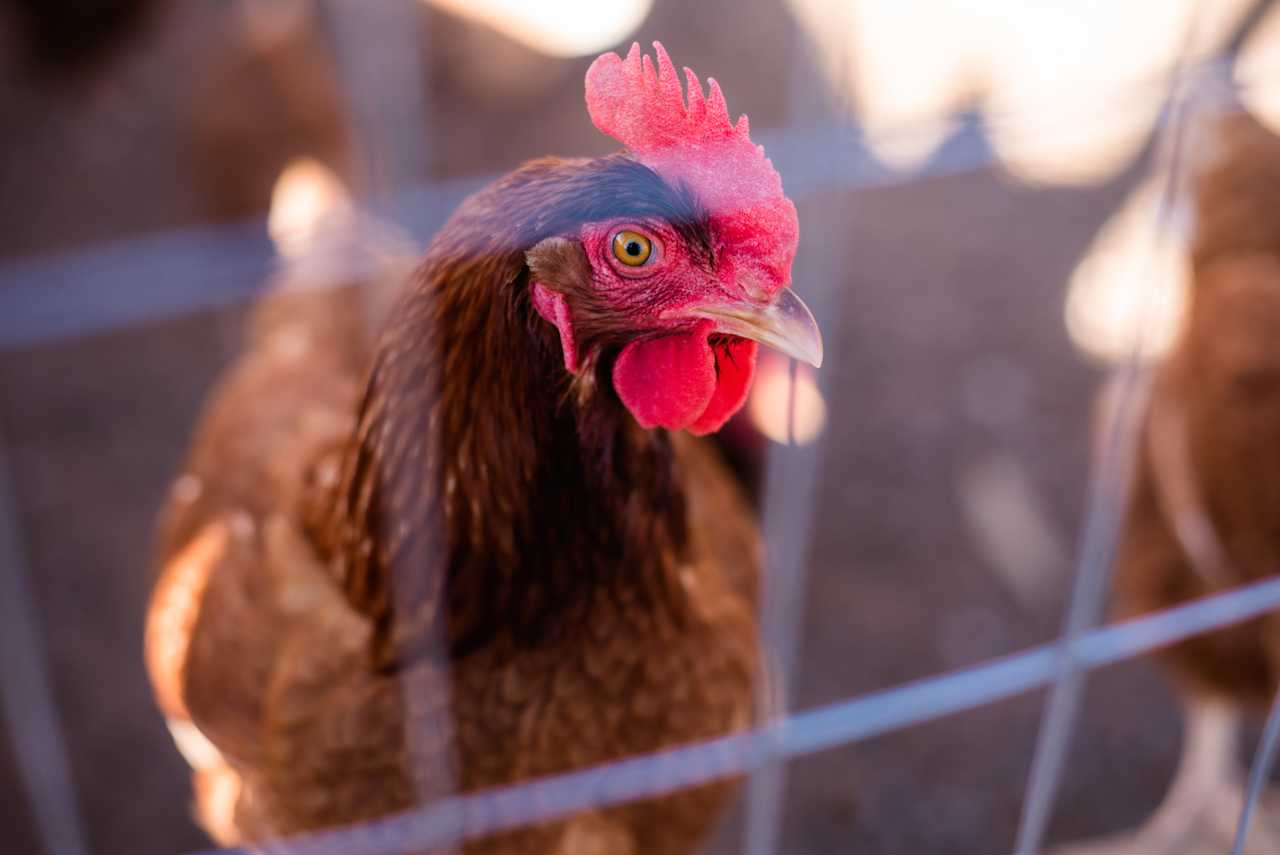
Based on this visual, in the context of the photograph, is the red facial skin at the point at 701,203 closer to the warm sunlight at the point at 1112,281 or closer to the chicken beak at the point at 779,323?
the chicken beak at the point at 779,323

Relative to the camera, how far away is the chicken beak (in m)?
1.04

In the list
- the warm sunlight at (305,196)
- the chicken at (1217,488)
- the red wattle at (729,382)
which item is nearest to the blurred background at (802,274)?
the warm sunlight at (305,196)

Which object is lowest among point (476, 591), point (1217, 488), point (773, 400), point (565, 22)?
point (1217, 488)

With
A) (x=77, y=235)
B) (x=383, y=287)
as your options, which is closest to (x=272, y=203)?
(x=383, y=287)

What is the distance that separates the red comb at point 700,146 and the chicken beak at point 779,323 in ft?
0.09

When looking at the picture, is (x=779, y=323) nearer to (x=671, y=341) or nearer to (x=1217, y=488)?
(x=671, y=341)

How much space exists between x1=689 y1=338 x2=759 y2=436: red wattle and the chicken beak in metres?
0.11

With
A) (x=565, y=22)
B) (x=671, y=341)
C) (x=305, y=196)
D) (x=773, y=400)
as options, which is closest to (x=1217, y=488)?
(x=773, y=400)

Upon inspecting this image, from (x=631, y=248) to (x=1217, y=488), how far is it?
158 cm

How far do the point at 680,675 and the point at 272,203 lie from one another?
5.46 ft

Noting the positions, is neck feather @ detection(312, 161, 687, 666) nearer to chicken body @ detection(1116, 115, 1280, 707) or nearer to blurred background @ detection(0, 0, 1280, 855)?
blurred background @ detection(0, 0, 1280, 855)

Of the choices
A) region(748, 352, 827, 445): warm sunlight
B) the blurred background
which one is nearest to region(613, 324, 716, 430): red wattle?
the blurred background

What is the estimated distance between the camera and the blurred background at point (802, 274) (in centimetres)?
233

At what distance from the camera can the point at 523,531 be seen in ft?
4.02
